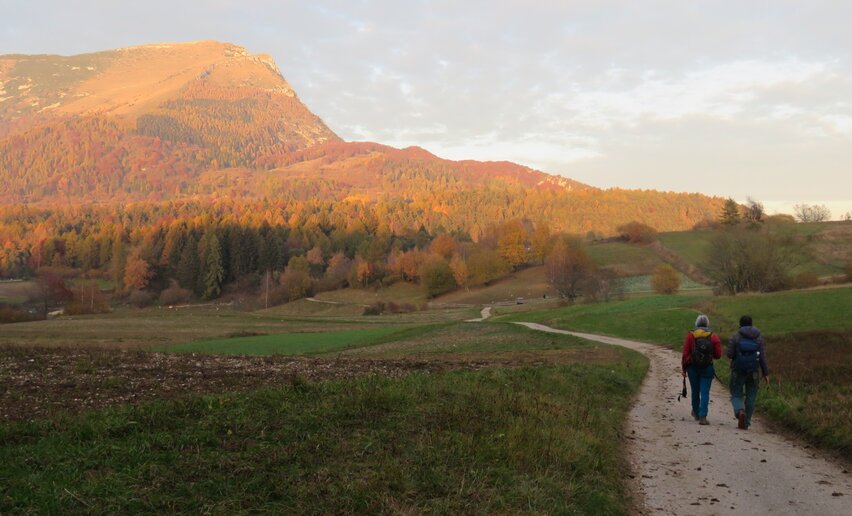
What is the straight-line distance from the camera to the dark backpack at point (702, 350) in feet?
49.2

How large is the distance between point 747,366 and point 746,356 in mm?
235

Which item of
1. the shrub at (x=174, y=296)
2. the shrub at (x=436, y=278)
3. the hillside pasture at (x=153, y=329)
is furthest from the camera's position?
the shrub at (x=174, y=296)

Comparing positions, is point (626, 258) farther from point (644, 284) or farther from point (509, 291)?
point (509, 291)

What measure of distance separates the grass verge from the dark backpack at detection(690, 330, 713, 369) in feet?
12.9

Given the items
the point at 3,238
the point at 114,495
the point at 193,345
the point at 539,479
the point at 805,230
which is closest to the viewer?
the point at 114,495

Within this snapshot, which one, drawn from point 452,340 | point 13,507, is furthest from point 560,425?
point 452,340

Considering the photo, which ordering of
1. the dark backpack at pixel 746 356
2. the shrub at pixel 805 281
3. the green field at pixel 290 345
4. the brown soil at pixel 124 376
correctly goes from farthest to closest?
the shrub at pixel 805 281
the green field at pixel 290 345
the dark backpack at pixel 746 356
the brown soil at pixel 124 376

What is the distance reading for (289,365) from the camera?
2183 cm

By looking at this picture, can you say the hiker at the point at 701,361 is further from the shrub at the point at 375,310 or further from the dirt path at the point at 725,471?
the shrub at the point at 375,310

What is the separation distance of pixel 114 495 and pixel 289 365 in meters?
15.5

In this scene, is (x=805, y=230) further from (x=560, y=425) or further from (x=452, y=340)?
(x=560, y=425)

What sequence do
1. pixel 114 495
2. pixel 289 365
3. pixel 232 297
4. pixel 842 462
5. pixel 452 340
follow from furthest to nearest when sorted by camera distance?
pixel 232 297, pixel 452 340, pixel 289 365, pixel 842 462, pixel 114 495

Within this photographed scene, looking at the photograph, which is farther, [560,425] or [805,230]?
[805,230]

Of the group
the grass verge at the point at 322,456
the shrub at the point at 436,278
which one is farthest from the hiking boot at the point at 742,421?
the shrub at the point at 436,278
